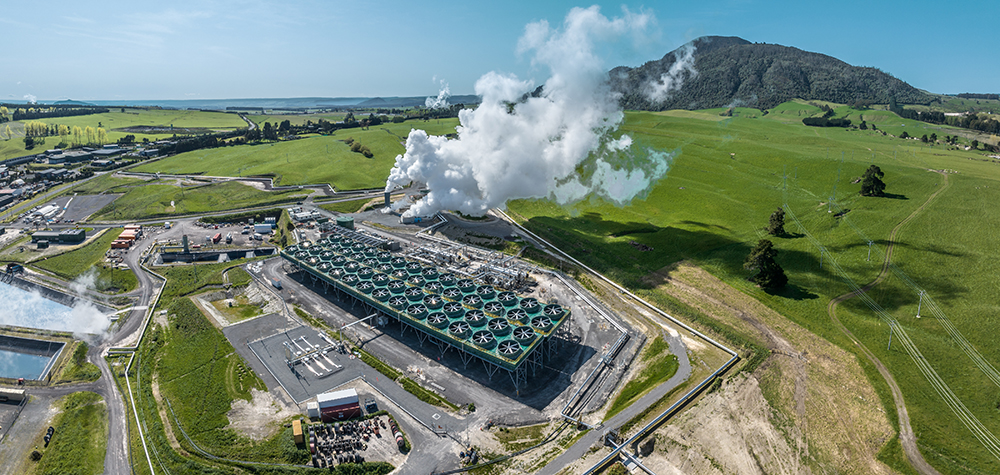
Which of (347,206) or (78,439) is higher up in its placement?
(347,206)

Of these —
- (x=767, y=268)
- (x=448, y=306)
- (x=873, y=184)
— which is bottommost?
(x=448, y=306)

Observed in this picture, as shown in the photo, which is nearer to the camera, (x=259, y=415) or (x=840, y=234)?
(x=259, y=415)

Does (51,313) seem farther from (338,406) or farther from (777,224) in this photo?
(777,224)

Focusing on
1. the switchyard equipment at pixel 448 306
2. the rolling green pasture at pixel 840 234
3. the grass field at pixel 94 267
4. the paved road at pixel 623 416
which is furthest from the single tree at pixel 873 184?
the grass field at pixel 94 267

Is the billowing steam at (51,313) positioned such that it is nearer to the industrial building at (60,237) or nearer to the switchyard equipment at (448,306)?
the industrial building at (60,237)

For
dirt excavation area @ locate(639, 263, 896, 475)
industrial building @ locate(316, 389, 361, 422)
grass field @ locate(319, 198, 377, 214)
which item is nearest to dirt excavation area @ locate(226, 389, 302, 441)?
industrial building @ locate(316, 389, 361, 422)

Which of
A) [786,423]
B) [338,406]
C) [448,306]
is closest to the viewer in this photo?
[786,423]

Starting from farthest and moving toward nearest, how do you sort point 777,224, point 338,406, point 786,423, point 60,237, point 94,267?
1. point 60,237
2. point 777,224
3. point 94,267
4. point 338,406
5. point 786,423

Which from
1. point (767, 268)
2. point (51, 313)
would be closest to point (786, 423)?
point (767, 268)
